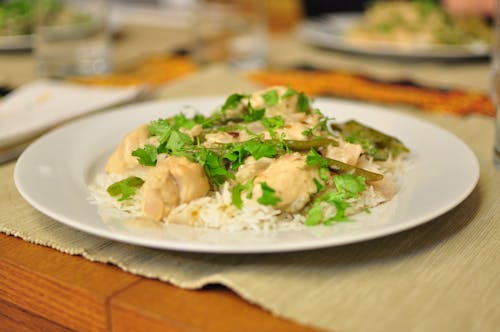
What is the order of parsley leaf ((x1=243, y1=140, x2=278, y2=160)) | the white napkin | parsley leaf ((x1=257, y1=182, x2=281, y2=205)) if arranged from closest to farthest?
parsley leaf ((x1=257, y1=182, x2=281, y2=205)), parsley leaf ((x1=243, y1=140, x2=278, y2=160)), the white napkin

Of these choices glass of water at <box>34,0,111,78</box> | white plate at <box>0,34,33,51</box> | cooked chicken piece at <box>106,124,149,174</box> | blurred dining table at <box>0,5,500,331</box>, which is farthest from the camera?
white plate at <box>0,34,33,51</box>

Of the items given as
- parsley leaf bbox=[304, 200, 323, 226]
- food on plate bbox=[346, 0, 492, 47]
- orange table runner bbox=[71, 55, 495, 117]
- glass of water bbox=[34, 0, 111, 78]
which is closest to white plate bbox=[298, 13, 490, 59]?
food on plate bbox=[346, 0, 492, 47]

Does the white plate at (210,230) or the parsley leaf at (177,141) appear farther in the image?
the parsley leaf at (177,141)

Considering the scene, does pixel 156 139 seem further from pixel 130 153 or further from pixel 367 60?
pixel 367 60

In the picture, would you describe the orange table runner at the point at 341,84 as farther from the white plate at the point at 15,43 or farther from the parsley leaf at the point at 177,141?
the parsley leaf at the point at 177,141

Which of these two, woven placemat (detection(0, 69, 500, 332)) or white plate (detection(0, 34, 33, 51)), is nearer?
woven placemat (detection(0, 69, 500, 332))

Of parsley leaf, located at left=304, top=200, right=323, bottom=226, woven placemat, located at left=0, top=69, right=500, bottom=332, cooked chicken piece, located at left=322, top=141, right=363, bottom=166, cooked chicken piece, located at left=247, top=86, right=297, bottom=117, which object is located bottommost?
woven placemat, located at left=0, top=69, right=500, bottom=332

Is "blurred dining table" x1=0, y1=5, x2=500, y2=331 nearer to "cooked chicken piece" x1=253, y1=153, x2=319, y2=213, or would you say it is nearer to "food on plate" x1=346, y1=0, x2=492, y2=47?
"cooked chicken piece" x1=253, y1=153, x2=319, y2=213

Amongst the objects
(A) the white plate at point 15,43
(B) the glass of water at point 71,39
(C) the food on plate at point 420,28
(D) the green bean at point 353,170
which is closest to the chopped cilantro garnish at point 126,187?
(D) the green bean at point 353,170

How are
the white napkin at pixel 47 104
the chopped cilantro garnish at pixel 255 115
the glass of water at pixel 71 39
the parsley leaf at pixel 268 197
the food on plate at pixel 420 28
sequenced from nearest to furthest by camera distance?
the parsley leaf at pixel 268 197 < the chopped cilantro garnish at pixel 255 115 < the white napkin at pixel 47 104 < the glass of water at pixel 71 39 < the food on plate at pixel 420 28
